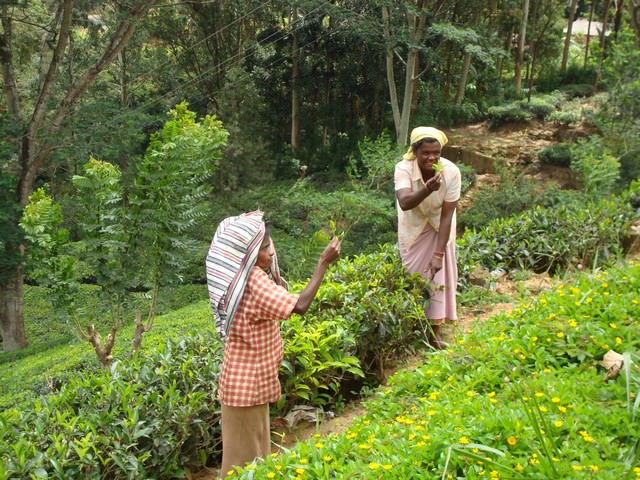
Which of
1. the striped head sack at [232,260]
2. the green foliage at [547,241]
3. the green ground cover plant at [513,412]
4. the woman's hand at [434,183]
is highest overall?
the woman's hand at [434,183]

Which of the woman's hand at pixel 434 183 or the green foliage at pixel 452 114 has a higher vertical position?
the green foliage at pixel 452 114

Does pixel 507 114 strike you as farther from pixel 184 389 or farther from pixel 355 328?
pixel 184 389

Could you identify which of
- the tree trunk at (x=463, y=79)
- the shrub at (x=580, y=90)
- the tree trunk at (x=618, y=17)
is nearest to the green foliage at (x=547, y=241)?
the tree trunk at (x=463, y=79)

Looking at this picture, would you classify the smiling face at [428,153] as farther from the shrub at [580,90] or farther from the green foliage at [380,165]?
the shrub at [580,90]

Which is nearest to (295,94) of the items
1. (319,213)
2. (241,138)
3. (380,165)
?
(241,138)

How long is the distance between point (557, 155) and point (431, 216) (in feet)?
43.3

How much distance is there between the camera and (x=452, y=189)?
414cm

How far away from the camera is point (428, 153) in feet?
13.1

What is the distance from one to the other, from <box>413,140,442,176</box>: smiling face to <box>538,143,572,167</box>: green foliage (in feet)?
43.1

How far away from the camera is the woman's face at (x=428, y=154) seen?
13.0 feet

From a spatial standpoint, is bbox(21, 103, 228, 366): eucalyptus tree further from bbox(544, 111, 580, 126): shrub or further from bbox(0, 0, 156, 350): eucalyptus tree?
bbox(544, 111, 580, 126): shrub

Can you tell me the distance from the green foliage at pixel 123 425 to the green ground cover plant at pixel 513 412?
0.98m

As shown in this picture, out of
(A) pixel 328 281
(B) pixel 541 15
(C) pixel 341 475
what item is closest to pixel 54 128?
(A) pixel 328 281

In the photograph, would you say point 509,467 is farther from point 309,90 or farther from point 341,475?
point 309,90
